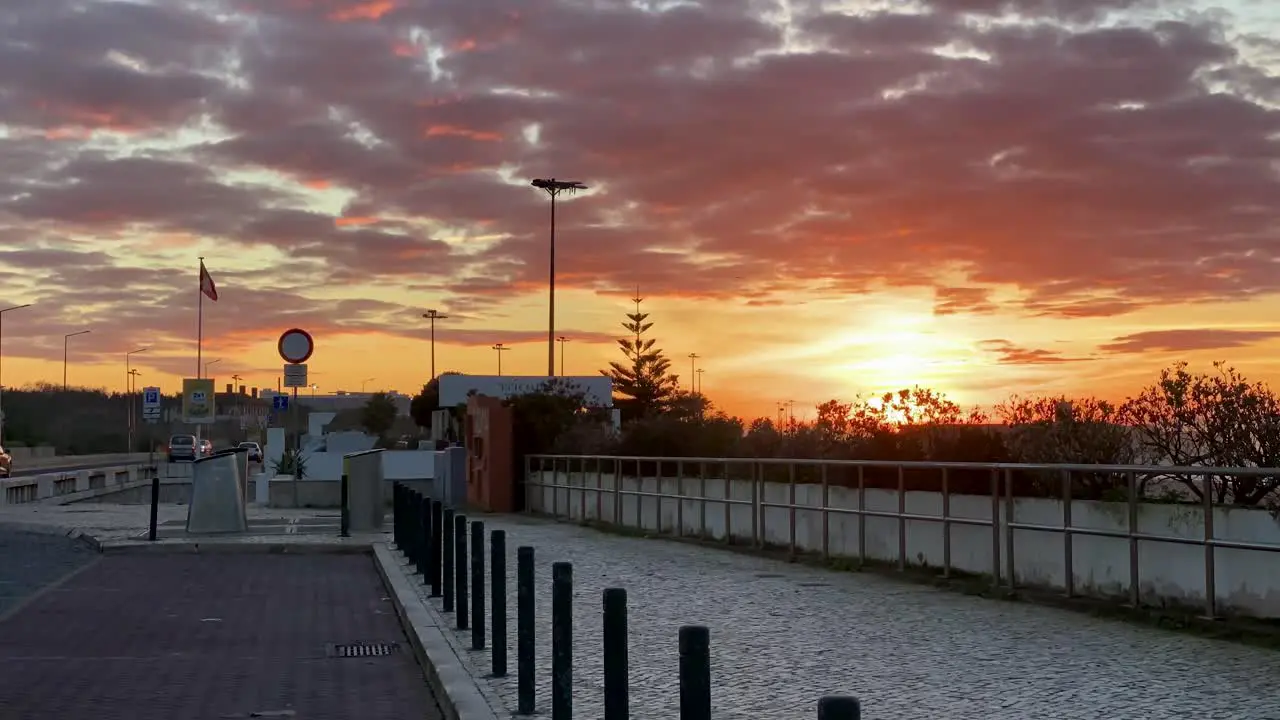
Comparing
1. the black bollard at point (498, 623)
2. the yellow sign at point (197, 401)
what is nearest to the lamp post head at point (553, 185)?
the yellow sign at point (197, 401)

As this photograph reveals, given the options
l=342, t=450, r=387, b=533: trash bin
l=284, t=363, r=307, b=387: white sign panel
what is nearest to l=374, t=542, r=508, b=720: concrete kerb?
l=342, t=450, r=387, b=533: trash bin

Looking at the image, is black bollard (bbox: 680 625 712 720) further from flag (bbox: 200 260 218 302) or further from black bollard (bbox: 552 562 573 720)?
flag (bbox: 200 260 218 302)

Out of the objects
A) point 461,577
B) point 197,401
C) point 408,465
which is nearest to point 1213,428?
point 461,577

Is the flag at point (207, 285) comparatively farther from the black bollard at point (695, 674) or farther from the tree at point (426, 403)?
the tree at point (426, 403)

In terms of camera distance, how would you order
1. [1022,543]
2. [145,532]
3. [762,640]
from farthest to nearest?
[145,532] < [1022,543] < [762,640]

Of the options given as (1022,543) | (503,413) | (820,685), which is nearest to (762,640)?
(820,685)

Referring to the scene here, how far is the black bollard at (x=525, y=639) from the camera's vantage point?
8.29 m

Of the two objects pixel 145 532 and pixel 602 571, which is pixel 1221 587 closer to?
pixel 602 571

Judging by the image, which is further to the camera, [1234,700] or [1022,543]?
[1022,543]

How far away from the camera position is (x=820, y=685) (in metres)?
9.23

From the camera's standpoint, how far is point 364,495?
86.0 feet

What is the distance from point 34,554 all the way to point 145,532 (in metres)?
3.53

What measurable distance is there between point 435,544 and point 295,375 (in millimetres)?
12698

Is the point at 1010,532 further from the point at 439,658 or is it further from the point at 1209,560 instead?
the point at 439,658
